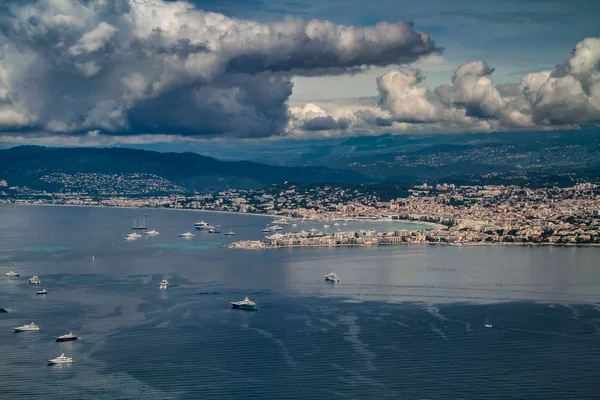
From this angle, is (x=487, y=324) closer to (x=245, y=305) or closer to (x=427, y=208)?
(x=245, y=305)

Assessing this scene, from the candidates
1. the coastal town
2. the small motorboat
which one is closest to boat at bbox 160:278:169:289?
the small motorboat

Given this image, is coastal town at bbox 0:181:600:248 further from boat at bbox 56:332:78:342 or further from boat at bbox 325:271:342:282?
boat at bbox 56:332:78:342

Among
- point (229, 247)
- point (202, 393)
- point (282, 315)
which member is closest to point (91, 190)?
point (229, 247)

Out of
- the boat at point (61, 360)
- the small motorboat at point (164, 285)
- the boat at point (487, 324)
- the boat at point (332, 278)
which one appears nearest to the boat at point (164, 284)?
the small motorboat at point (164, 285)

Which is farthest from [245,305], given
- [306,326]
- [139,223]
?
[139,223]

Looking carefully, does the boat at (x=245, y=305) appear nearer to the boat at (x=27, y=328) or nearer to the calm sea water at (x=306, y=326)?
the calm sea water at (x=306, y=326)

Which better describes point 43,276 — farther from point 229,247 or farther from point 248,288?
point 229,247

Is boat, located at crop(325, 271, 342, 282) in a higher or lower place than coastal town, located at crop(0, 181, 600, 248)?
lower
